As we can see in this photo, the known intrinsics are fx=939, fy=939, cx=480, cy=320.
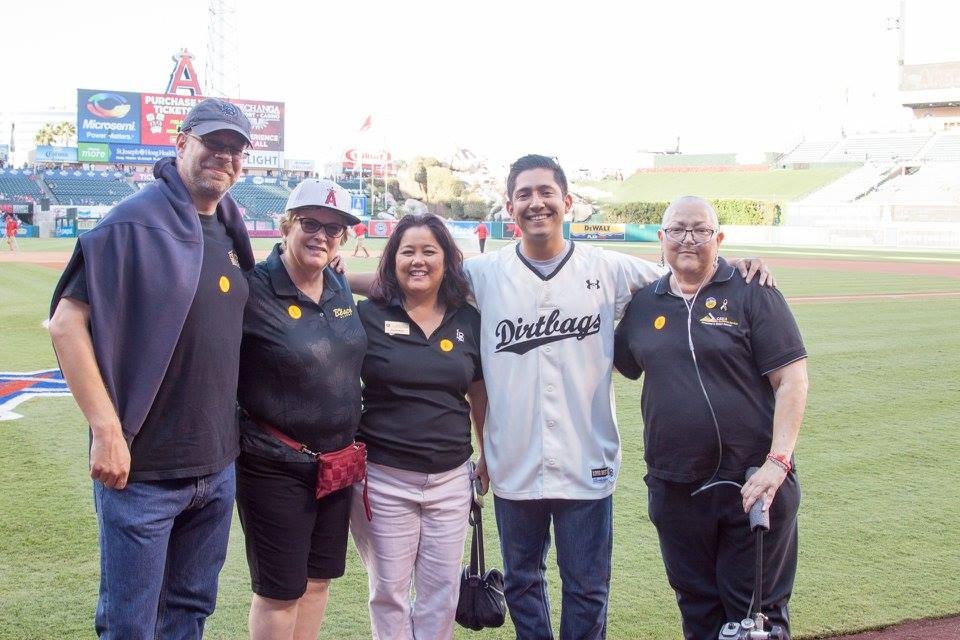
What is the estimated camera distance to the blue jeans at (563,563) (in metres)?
3.70

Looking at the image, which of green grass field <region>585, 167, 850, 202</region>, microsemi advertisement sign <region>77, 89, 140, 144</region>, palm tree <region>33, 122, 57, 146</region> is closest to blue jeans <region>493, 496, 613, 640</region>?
microsemi advertisement sign <region>77, 89, 140, 144</region>

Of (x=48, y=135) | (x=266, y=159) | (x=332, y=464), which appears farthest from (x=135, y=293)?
(x=48, y=135)

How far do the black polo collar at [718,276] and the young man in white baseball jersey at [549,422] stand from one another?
81 millimetres

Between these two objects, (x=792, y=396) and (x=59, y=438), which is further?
(x=59, y=438)

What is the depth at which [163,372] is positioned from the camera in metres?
2.98

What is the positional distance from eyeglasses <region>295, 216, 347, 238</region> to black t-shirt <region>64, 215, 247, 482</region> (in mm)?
409

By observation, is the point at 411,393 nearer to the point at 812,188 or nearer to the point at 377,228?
the point at 377,228

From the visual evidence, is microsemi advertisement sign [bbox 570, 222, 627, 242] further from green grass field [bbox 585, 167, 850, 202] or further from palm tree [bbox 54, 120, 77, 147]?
palm tree [bbox 54, 120, 77, 147]

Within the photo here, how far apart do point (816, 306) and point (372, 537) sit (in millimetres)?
15921

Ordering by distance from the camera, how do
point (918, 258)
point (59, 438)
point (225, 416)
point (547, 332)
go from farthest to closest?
point (918, 258), point (59, 438), point (547, 332), point (225, 416)

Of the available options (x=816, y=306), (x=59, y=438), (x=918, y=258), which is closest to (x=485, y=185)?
(x=918, y=258)

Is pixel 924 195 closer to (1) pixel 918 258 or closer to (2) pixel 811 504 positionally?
(1) pixel 918 258

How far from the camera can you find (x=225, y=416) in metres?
3.23

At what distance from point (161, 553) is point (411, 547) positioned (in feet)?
3.30
